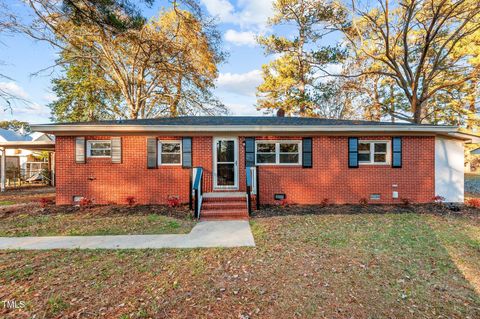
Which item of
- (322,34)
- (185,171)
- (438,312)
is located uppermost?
(322,34)

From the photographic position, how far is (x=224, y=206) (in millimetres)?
7090

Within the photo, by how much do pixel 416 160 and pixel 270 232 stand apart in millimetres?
6651

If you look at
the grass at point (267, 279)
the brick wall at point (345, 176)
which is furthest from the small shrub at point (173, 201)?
the grass at point (267, 279)

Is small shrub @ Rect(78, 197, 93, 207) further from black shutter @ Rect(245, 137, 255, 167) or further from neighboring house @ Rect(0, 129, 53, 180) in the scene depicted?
neighboring house @ Rect(0, 129, 53, 180)

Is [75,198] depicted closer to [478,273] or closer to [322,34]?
[478,273]

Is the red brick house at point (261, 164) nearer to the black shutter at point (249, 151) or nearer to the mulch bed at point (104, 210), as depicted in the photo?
A: the black shutter at point (249, 151)

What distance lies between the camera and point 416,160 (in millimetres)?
8516

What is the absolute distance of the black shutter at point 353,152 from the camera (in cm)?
850

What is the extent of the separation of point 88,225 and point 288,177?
20.0 feet

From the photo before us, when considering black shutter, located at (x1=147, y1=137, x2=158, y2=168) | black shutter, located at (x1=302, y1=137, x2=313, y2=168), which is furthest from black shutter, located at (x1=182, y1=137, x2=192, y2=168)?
black shutter, located at (x1=302, y1=137, x2=313, y2=168)

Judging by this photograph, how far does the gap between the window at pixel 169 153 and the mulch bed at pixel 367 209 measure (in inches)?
132

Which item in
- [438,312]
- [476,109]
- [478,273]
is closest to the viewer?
[438,312]

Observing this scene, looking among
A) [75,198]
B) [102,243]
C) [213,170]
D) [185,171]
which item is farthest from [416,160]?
[75,198]

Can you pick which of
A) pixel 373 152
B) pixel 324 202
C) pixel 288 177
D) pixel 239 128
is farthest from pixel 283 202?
pixel 373 152
